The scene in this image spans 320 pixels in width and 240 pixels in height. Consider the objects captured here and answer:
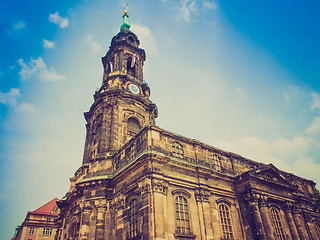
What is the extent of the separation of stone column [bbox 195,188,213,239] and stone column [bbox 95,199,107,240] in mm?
7306

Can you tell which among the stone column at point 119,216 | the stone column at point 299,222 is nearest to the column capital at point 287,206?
the stone column at point 299,222

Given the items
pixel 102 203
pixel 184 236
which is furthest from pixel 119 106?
pixel 184 236

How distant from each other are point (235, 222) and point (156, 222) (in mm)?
7752

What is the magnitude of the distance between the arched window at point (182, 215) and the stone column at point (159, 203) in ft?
4.85

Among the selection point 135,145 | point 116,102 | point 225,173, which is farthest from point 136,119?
point 225,173

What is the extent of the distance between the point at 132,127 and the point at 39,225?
29914mm

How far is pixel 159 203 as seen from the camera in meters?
15.9

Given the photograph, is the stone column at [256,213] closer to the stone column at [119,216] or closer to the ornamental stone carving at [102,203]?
the stone column at [119,216]

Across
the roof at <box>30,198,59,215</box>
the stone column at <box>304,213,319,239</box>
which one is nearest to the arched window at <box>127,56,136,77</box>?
the stone column at <box>304,213,319,239</box>

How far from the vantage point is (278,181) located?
23.1 metres

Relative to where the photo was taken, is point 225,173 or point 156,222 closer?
point 156,222

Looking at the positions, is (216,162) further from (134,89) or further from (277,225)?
(134,89)

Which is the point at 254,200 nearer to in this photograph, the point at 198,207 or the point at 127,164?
the point at 198,207

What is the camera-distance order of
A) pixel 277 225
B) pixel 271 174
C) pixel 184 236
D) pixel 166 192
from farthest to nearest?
1. pixel 271 174
2. pixel 277 225
3. pixel 166 192
4. pixel 184 236
